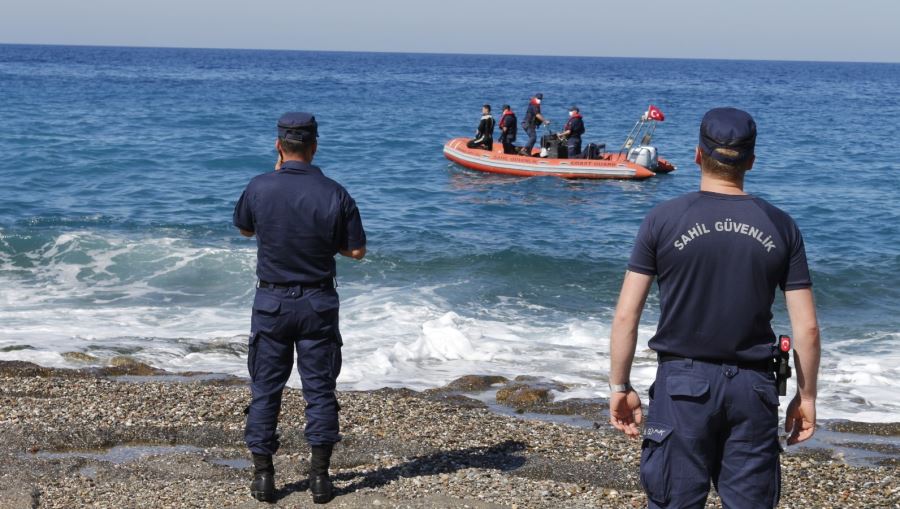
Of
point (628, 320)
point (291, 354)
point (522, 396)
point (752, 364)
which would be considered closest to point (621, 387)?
point (628, 320)

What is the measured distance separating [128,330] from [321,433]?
719 cm

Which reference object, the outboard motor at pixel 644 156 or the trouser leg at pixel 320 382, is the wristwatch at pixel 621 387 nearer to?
the trouser leg at pixel 320 382

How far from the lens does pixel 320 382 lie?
5.04 meters

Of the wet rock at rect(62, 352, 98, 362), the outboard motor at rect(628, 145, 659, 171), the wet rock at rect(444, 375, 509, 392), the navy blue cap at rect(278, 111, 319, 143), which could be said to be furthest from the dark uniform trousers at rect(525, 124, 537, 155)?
the navy blue cap at rect(278, 111, 319, 143)

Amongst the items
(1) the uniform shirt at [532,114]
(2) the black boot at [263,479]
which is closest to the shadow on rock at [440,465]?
(2) the black boot at [263,479]

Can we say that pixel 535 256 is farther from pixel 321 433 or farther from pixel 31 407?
pixel 321 433

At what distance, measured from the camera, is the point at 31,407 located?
7328 millimetres

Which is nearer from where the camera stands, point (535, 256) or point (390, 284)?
point (390, 284)

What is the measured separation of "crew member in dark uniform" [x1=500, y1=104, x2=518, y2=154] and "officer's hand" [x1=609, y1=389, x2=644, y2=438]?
71.0 feet

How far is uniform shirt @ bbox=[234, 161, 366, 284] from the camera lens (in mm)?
4965

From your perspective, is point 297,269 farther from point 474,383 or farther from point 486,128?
point 486,128

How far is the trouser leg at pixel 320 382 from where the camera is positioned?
16.4 feet

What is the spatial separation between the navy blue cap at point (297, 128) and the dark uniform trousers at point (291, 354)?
0.74 metres

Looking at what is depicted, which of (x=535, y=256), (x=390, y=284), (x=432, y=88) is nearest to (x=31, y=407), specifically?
(x=390, y=284)
